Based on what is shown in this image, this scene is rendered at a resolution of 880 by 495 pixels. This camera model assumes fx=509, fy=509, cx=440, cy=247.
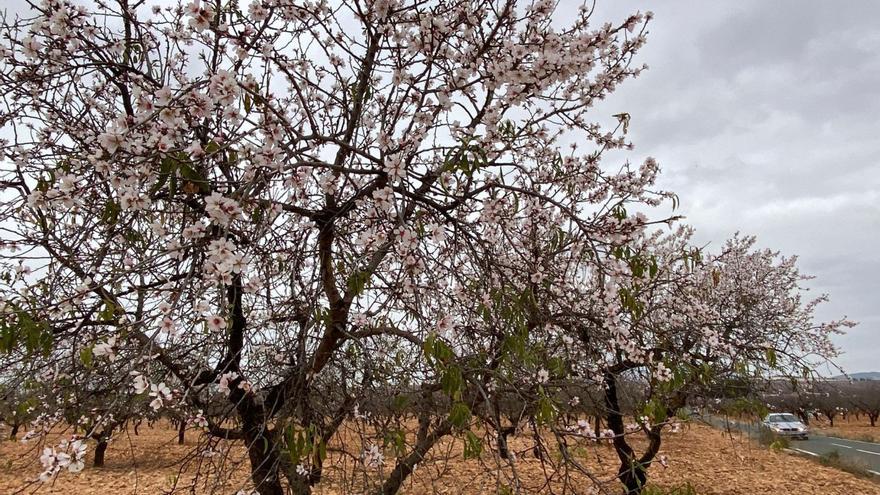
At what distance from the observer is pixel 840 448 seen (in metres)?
15.4

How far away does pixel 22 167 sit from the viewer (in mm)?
2646

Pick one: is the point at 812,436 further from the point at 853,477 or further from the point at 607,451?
the point at 607,451

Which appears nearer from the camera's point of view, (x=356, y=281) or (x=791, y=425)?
(x=356, y=281)

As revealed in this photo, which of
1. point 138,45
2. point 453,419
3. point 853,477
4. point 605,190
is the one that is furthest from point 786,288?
point 138,45

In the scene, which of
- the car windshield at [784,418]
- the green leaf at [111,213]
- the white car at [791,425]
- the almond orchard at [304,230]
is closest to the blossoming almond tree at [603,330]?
the almond orchard at [304,230]

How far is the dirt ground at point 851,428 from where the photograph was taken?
19.2 metres

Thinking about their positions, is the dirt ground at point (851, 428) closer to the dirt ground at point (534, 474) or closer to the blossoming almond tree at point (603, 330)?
the dirt ground at point (534, 474)

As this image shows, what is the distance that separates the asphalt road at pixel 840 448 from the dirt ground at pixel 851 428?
923 mm

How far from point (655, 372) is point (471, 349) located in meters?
1.17

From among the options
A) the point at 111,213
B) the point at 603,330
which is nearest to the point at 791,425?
the point at 603,330

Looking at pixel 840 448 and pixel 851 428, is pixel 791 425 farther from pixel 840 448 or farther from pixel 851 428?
pixel 851 428

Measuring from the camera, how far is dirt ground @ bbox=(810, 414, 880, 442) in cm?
1922

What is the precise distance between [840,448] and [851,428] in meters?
10.4

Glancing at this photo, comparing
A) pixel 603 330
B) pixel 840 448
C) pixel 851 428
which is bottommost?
pixel 851 428
